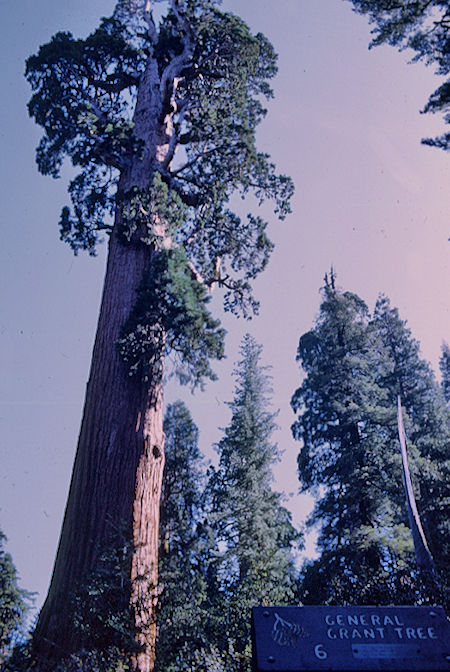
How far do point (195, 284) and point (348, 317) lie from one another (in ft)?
37.5

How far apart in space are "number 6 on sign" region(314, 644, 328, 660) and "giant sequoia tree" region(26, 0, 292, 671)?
1.85 metres

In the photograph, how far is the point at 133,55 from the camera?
36.2 ft

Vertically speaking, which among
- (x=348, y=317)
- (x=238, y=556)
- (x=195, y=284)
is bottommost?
(x=238, y=556)

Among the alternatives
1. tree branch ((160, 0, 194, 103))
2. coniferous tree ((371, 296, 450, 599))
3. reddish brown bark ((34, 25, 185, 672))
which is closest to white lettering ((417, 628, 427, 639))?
reddish brown bark ((34, 25, 185, 672))

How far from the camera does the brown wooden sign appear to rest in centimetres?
358

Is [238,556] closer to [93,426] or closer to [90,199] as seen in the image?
[93,426]

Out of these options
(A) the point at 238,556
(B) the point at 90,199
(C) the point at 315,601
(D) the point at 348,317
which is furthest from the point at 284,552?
(B) the point at 90,199

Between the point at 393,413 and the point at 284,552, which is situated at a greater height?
the point at 393,413

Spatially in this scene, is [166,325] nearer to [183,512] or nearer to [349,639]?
[349,639]

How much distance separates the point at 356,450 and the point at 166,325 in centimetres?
971

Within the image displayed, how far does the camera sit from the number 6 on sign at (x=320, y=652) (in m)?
3.61

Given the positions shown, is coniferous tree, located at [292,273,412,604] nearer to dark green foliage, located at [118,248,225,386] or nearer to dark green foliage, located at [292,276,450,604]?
dark green foliage, located at [292,276,450,604]

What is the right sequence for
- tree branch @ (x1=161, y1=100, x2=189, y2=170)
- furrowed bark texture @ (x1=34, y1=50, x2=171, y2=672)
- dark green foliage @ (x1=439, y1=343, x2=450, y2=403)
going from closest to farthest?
furrowed bark texture @ (x1=34, y1=50, x2=171, y2=672), tree branch @ (x1=161, y1=100, x2=189, y2=170), dark green foliage @ (x1=439, y1=343, x2=450, y2=403)

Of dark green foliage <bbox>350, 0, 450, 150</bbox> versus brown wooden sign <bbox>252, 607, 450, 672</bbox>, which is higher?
dark green foliage <bbox>350, 0, 450, 150</bbox>
